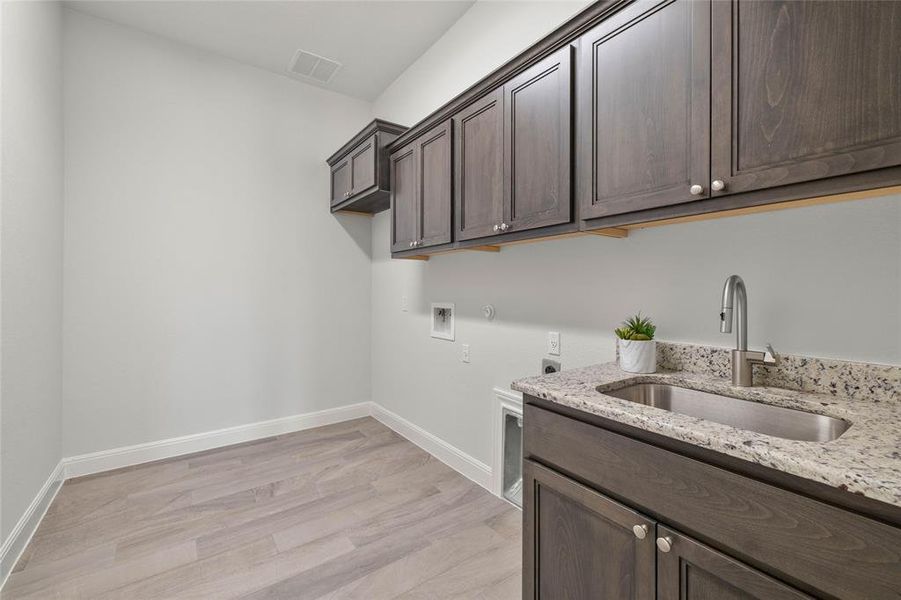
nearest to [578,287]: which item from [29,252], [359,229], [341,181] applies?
[341,181]

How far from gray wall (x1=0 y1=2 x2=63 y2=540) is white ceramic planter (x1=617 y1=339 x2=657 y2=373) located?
2.64m

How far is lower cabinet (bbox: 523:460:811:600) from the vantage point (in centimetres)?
87

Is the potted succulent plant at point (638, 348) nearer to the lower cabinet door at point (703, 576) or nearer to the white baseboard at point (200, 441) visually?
the lower cabinet door at point (703, 576)

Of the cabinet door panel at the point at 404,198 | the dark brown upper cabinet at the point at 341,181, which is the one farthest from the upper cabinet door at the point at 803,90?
the dark brown upper cabinet at the point at 341,181

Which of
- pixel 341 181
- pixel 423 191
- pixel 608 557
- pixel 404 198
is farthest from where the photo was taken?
pixel 341 181

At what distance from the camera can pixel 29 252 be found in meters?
2.02

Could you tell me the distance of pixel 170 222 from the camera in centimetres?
293

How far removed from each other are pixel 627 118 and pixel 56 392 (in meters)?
3.48

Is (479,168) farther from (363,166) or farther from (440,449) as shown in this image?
(440,449)

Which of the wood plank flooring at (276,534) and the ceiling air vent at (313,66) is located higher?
the ceiling air vent at (313,66)

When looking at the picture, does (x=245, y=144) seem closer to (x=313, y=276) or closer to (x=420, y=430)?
(x=313, y=276)

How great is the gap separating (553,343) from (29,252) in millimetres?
2723

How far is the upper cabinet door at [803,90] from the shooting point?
879mm

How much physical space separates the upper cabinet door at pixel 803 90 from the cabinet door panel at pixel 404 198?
1688mm
